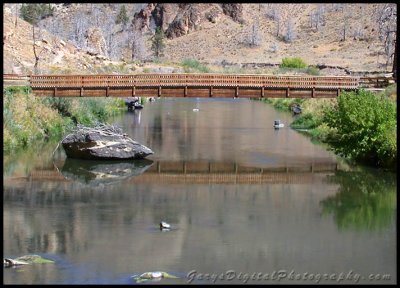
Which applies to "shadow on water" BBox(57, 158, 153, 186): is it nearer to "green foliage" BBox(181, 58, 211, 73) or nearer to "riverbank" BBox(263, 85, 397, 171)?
"riverbank" BBox(263, 85, 397, 171)

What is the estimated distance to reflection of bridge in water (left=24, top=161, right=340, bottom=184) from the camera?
3180 centimetres

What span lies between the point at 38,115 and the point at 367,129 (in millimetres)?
18043

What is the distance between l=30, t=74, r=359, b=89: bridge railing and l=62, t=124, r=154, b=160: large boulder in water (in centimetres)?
1037

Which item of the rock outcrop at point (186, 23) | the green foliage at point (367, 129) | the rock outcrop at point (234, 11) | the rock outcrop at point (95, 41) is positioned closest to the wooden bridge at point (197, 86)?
the green foliage at point (367, 129)

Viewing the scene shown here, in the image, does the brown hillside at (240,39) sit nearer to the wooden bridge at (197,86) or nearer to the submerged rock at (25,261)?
the wooden bridge at (197,86)

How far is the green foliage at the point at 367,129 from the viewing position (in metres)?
32.9

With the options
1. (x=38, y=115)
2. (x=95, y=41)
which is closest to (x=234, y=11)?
(x=95, y=41)

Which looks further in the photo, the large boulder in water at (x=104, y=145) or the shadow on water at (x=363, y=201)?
the large boulder in water at (x=104, y=145)

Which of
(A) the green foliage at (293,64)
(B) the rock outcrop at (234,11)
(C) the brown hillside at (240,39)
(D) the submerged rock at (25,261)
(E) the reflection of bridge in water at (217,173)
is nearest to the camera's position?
(D) the submerged rock at (25,261)

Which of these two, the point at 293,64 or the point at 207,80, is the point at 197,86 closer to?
the point at 207,80

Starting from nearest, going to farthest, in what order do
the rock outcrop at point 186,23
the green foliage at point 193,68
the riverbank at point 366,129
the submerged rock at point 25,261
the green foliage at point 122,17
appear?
the submerged rock at point 25,261
the riverbank at point 366,129
the green foliage at point 193,68
the rock outcrop at point 186,23
the green foliage at point 122,17

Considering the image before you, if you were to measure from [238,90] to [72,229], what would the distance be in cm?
2439

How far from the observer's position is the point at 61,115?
156 feet

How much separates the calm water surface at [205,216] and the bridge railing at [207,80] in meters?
4.92
